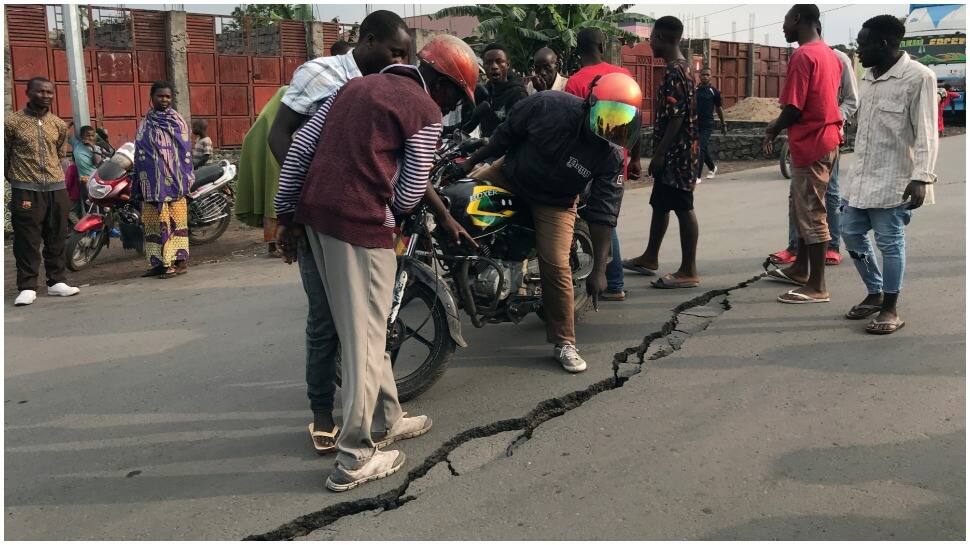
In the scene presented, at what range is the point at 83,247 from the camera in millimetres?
7898

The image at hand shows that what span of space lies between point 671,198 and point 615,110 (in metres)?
2.08

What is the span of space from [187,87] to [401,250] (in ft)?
38.9

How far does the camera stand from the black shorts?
6090 millimetres

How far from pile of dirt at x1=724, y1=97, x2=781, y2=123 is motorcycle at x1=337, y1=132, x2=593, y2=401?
20120mm

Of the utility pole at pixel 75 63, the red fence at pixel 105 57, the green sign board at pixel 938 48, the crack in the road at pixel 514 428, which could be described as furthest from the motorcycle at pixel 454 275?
the green sign board at pixel 938 48

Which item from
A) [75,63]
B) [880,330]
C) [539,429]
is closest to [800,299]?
[880,330]

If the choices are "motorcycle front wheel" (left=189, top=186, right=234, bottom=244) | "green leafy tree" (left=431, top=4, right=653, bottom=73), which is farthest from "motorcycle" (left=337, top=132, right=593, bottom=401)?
"green leafy tree" (left=431, top=4, right=653, bottom=73)

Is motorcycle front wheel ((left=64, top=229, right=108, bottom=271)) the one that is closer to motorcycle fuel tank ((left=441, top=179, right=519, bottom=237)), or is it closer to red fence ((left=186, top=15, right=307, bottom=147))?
motorcycle fuel tank ((left=441, top=179, right=519, bottom=237))

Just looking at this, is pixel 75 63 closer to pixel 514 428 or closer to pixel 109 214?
pixel 109 214

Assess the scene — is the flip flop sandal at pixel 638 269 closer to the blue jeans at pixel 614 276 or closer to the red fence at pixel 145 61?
the blue jeans at pixel 614 276

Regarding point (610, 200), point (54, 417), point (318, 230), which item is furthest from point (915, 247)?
point (54, 417)

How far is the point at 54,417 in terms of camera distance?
4.03 m

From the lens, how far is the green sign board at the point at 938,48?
71.3ft

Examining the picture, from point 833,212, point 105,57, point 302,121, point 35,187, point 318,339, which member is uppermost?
point 105,57
